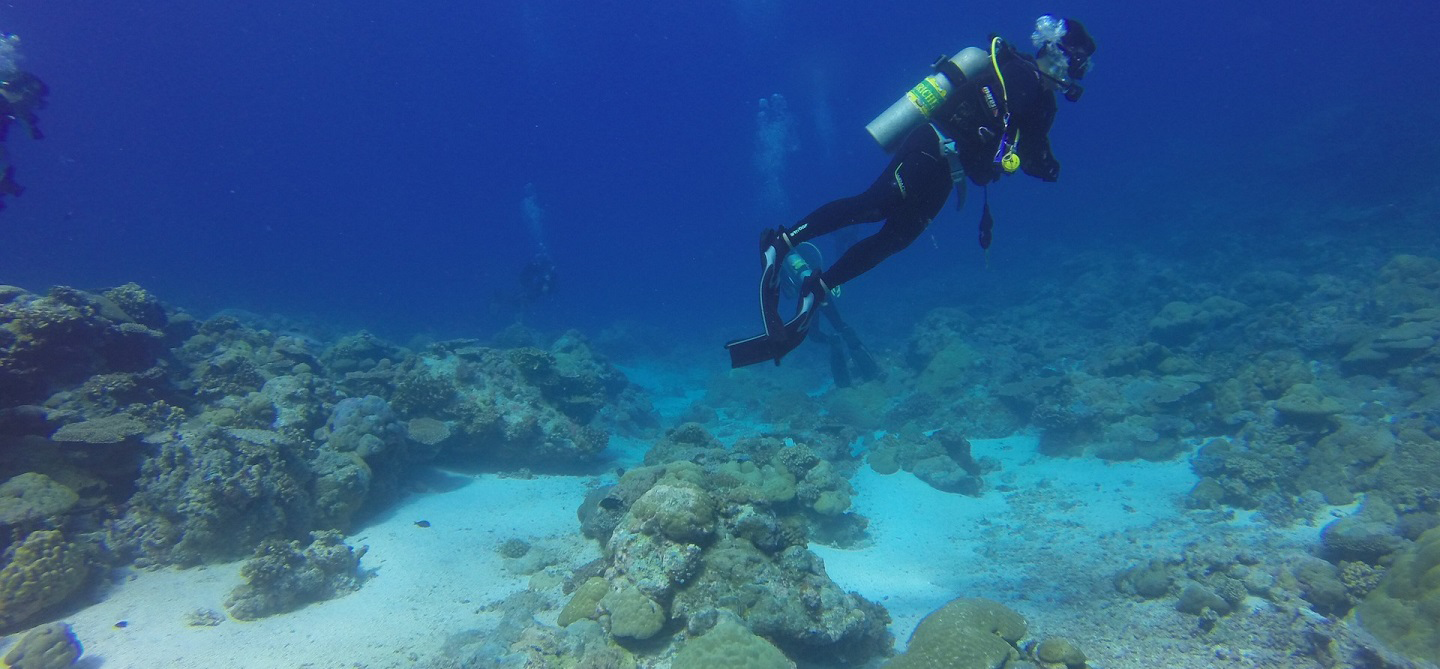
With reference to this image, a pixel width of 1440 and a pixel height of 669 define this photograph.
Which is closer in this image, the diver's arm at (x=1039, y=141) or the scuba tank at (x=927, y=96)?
the diver's arm at (x=1039, y=141)

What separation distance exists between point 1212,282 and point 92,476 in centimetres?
3031

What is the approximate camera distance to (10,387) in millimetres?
7004

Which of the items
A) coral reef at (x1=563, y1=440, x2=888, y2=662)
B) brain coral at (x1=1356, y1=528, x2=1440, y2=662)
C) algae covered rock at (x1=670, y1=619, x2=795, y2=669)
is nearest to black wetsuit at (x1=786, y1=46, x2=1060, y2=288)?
coral reef at (x1=563, y1=440, x2=888, y2=662)

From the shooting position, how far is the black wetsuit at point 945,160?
496 centimetres

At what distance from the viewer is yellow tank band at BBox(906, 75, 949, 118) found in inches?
203

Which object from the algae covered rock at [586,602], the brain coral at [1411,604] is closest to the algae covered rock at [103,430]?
the algae covered rock at [586,602]

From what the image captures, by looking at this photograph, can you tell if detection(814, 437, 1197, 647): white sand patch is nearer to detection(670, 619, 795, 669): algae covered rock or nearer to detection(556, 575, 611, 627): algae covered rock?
detection(670, 619, 795, 669): algae covered rock

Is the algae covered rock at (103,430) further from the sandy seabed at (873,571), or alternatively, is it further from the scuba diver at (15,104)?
the scuba diver at (15,104)

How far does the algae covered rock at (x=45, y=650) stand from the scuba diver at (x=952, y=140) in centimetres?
655

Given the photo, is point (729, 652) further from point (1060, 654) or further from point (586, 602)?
point (1060, 654)

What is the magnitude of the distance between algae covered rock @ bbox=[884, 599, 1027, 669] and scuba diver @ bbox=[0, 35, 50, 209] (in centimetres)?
1884

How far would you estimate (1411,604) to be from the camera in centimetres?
498

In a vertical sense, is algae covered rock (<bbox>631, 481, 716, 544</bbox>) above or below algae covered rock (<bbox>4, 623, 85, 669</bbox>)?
above

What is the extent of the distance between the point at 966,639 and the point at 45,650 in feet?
26.7
